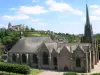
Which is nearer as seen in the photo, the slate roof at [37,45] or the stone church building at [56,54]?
the stone church building at [56,54]

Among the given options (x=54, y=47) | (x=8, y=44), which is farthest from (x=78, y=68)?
(x=8, y=44)

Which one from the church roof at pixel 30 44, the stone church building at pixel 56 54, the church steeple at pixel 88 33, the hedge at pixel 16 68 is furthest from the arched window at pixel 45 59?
the church steeple at pixel 88 33

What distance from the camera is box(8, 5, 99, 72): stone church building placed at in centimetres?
5582

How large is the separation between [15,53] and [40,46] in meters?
9.81

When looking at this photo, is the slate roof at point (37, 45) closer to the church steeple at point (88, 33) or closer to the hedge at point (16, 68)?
the church steeple at point (88, 33)

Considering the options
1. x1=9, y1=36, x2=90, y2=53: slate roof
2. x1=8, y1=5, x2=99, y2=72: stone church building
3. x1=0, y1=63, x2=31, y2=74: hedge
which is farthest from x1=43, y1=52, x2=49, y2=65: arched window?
x1=0, y1=63, x2=31, y2=74: hedge

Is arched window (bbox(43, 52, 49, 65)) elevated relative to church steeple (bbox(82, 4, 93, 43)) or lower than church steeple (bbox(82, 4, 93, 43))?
lower

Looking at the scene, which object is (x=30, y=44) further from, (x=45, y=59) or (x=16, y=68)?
(x=16, y=68)

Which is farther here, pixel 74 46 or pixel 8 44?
pixel 8 44

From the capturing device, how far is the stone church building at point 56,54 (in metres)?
55.8

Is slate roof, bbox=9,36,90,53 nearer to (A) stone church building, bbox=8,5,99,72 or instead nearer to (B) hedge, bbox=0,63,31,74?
(A) stone church building, bbox=8,5,99,72

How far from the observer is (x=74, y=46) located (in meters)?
58.6

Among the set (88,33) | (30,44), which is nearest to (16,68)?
(30,44)

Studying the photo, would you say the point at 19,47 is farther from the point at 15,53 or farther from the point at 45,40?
the point at 45,40
